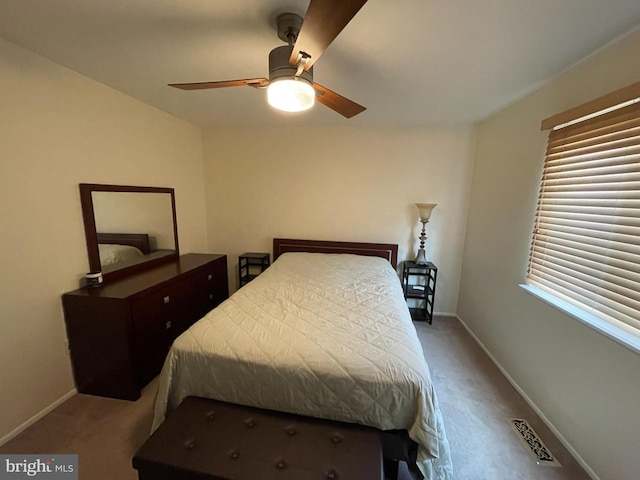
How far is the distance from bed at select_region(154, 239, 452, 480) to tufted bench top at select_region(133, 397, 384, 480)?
0.10 m

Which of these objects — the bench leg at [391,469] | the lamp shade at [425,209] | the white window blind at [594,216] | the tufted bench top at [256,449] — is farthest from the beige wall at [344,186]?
the tufted bench top at [256,449]

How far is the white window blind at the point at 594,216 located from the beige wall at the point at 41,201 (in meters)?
3.43

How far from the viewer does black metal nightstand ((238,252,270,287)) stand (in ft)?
11.3

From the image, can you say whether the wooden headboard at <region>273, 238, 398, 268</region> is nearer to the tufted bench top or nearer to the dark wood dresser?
the dark wood dresser

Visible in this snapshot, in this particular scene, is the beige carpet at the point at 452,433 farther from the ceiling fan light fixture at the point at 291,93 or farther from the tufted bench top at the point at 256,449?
the ceiling fan light fixture at the point at 291,93

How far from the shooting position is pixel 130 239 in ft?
7.97

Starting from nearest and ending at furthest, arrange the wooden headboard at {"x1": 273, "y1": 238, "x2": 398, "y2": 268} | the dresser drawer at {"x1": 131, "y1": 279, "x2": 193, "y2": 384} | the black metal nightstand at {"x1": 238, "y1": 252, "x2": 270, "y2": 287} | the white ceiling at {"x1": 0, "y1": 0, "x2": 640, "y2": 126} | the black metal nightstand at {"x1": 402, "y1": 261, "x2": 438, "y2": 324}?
the white ceiling at {"x1": 0, "y1": 0, "x2": 640, "y2": 126} < the dresser drawer at {"x1": 131, "y1": 279, "x2": 193, "y2": 384} < the black metal nightstand at {"x1": 402, "y1": 261, "x2": 438, "y2": 324} < the wooden headboard at {"x1": 273, "y1": 238, "x2": 398, "y2": 268} < the black metal nightstand at {"x1": 238, "y1": 252, "x2": 270, "y2": 287}

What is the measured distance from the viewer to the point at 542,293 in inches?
74.9

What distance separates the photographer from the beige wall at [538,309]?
4.38ft

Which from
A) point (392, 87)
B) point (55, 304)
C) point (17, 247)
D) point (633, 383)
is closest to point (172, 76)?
point (17, 247)

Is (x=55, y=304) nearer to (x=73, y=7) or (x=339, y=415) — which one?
(x=73, y=7)

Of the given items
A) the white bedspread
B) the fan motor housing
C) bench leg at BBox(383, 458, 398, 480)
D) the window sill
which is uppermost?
the fan motor housing

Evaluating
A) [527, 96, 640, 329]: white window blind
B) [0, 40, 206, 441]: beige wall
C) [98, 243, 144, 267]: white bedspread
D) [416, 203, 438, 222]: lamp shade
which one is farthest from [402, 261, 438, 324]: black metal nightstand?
[0, 40, 206, 441]: beige wall

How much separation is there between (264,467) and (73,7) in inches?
87.7
